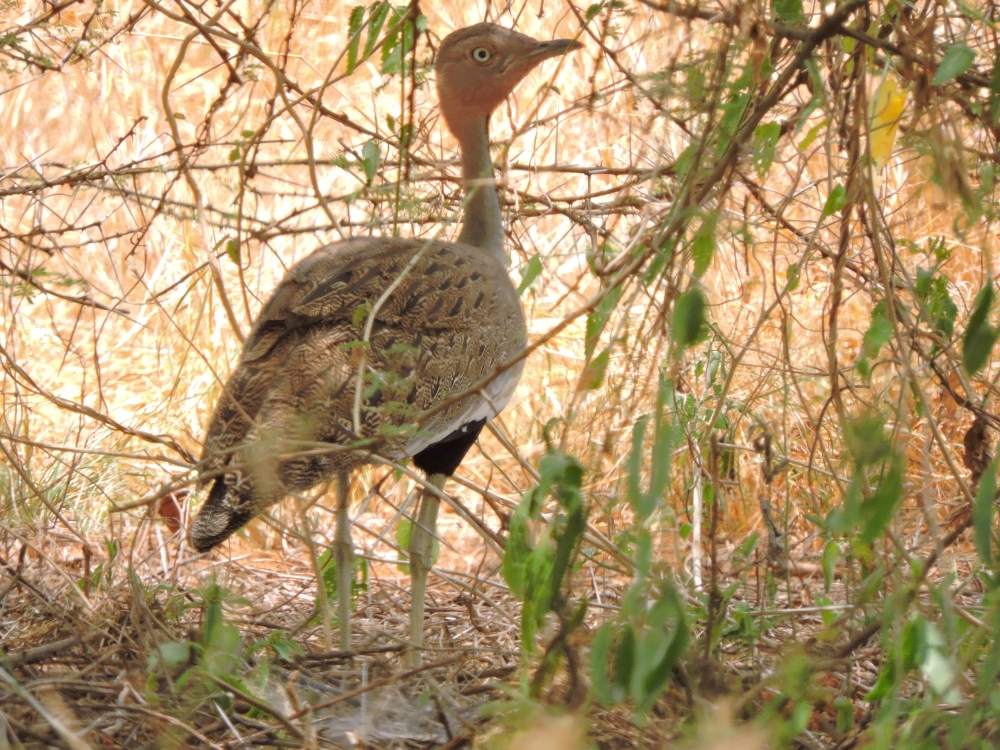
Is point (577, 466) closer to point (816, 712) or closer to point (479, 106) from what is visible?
point (816, 712)

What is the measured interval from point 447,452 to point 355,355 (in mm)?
706

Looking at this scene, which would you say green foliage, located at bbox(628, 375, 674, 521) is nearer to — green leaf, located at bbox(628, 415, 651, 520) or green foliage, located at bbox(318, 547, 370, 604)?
green leaf, located at bbox(628, 415, 651, 520)

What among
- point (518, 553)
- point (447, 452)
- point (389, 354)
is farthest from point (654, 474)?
point (447, 452)

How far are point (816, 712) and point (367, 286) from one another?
1470 millimetres

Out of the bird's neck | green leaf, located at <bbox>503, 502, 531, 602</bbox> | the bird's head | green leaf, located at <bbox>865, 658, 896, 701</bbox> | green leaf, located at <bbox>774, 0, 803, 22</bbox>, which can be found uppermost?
the bird's head

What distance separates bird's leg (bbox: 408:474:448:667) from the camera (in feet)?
10.1

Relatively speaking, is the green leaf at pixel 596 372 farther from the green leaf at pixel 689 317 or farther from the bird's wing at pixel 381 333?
the bird's wing at pixel 381 333

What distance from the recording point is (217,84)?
20.0 ft

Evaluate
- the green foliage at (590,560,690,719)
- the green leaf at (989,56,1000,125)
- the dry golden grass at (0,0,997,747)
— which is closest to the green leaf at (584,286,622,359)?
the dry golden grass at (0,0,997,747)

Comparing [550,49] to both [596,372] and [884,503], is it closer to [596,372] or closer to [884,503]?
[596,372]

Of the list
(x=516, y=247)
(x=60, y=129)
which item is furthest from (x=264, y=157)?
(x=516, y=247)

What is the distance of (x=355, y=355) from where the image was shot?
2.43 m

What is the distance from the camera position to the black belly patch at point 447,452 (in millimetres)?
3020

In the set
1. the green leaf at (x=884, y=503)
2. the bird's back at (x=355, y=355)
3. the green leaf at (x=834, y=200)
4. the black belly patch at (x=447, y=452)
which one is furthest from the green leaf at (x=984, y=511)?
the black belly patch at (x=447, y=452)
